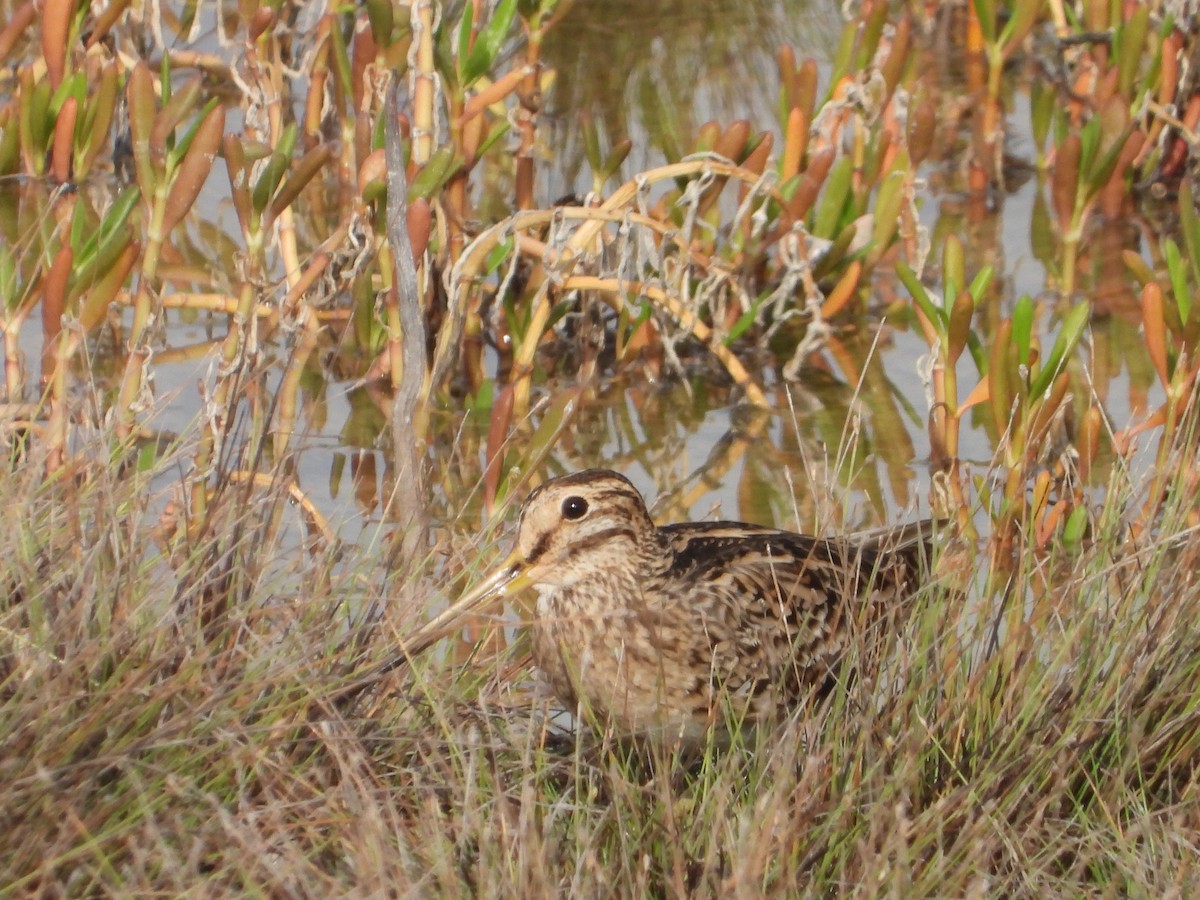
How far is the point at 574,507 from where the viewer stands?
11.5 ft

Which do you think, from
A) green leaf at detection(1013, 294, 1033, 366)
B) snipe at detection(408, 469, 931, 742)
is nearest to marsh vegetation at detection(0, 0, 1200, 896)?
green leaf at detection(1013, 294, 1033, 366)

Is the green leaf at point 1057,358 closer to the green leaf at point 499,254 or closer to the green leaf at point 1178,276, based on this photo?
the green leaf at point 1178,276

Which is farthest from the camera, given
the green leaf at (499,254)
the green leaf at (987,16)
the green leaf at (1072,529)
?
the green leaf at (987,16)

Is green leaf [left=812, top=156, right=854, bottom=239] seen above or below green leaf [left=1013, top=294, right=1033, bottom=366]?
above

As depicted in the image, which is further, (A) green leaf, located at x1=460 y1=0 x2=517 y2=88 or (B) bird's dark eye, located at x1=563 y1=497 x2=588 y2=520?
(A) green leaf, located at x1=460 y1=0 x2=517 y2=88

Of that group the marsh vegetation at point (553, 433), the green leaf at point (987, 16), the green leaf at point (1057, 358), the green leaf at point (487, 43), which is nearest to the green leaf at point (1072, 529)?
the marsh vegetation at point (553, 433)

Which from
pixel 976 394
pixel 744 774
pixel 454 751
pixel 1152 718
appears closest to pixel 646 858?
pixel 454 751

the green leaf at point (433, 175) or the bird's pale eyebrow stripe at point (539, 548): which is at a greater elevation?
the green leaf at point (433, 175)

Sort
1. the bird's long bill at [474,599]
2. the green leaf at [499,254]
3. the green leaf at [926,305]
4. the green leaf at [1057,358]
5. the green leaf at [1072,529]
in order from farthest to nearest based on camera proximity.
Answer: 1. the green leaf at [499,254]
2. the green leaf at [926,305]
3. the green leaf at [1057,358]
4. the green leaf at [1072,529]
5. the bird's long bill at [474,599]

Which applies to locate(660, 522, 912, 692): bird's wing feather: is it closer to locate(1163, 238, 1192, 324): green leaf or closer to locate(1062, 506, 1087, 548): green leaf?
locate(1062, 506, 1087, 548): green leaf

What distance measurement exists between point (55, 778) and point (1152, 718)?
165 centimetres

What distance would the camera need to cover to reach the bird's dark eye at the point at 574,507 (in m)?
3.48

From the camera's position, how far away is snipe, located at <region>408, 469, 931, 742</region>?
3389 millimetres

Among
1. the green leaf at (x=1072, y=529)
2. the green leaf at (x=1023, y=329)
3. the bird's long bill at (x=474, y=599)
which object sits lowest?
the green leaf at (x=1072, y=529)
